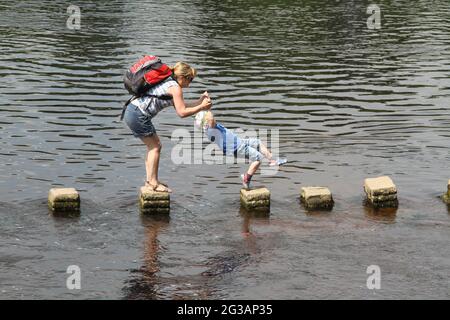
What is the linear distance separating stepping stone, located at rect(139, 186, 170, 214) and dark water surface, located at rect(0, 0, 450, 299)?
0.60ft

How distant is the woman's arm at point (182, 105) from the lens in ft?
42.9

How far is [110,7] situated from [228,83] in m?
15.2

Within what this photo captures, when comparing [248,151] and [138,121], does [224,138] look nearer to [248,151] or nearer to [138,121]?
[248,151]

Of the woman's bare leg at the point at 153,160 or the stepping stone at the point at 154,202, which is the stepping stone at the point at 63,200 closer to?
the stepping stone at the point at 154,202

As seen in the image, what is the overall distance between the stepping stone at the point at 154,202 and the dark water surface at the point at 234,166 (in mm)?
182

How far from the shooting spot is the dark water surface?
439 inches

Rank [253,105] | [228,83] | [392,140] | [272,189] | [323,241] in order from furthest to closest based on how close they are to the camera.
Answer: [228,83] → [253,105] → [392,140] → [272,189] → [323,241]

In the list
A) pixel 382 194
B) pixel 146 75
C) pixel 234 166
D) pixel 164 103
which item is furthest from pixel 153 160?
pixel 382 194

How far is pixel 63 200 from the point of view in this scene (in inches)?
523

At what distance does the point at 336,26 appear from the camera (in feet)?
108

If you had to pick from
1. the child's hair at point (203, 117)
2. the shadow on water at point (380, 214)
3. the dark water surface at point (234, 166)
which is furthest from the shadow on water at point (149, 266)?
the shadow on water at point (380, 214)

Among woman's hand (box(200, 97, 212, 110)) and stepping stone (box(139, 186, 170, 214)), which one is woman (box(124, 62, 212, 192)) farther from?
stepping stone (box(139, 186, 170, 214))
